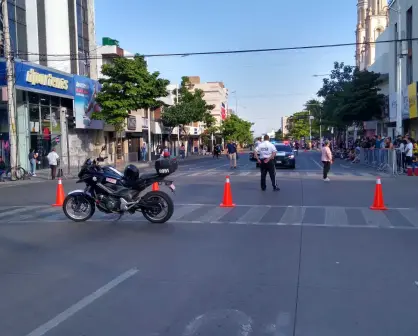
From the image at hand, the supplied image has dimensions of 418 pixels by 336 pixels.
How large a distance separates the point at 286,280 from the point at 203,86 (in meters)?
110

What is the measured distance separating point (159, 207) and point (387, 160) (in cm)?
1763

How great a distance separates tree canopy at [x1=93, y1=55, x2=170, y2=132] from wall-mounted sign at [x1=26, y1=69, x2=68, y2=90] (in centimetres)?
439

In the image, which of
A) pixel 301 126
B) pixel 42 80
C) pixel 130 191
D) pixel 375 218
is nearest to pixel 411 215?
pixel 375 218

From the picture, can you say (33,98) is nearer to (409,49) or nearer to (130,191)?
(130,191)

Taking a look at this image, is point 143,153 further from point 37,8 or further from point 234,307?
point 234,307

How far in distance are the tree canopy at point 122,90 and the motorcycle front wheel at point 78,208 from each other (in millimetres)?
26176

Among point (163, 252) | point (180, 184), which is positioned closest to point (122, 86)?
point (180, 184)

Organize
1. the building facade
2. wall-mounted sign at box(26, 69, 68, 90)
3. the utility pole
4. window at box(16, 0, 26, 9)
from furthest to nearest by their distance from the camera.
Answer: the building facade → window at box(16, 0, 26, 9) → wall-mounted sign at box(26, 69, 68, 90) → the utility pole

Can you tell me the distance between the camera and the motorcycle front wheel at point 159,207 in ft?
34.0

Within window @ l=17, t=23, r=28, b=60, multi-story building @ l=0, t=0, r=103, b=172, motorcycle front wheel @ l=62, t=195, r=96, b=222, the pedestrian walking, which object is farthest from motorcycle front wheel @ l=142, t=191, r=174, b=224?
window @ l=17, t=23, r=28, b=60

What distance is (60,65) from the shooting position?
3553 centimetres

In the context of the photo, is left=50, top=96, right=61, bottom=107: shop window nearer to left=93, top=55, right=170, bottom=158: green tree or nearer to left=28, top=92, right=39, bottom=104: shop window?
left=28, top=92, right=39, bottom=104: shop window

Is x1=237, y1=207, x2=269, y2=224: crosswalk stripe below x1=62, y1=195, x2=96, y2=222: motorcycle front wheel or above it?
below

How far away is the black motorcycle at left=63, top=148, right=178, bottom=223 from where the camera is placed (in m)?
10.4
